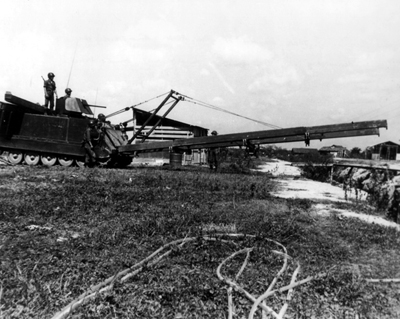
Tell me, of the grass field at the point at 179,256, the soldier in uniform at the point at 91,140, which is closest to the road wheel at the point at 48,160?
the soldier in uniform at the point at 91,140

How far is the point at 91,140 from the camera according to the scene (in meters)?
13.1

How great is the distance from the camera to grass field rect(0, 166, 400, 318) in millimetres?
2729

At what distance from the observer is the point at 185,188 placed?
8625mm

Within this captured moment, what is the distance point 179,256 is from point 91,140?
10.3 meters

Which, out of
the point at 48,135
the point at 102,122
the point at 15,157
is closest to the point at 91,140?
the point at 102,122

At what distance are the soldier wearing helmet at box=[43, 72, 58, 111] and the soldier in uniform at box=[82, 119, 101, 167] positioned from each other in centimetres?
219

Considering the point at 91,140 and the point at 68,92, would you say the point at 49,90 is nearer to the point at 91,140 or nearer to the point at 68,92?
the point at 68,92

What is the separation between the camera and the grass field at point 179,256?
273 centimetres

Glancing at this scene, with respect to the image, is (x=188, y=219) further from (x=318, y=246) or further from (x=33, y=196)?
(x=33, y=196)

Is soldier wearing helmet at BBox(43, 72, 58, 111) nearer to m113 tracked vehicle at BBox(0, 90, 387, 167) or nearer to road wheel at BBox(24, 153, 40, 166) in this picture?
m113 tracked vehicle at BBox(0, 90, 387, 167)

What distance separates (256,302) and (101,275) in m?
1.46

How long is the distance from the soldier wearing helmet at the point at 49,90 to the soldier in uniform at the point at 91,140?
2185 mm

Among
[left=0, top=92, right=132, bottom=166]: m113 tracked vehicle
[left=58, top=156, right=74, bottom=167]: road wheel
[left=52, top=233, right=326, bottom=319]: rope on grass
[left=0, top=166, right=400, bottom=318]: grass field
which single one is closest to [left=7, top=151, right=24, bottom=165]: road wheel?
[left=0, top=92, right=132, bottom=166]: m113 tracked vehicle

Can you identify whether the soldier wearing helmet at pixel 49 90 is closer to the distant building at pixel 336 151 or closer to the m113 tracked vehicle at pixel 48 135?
the m113 tracked vehicle at pixel 48 135
